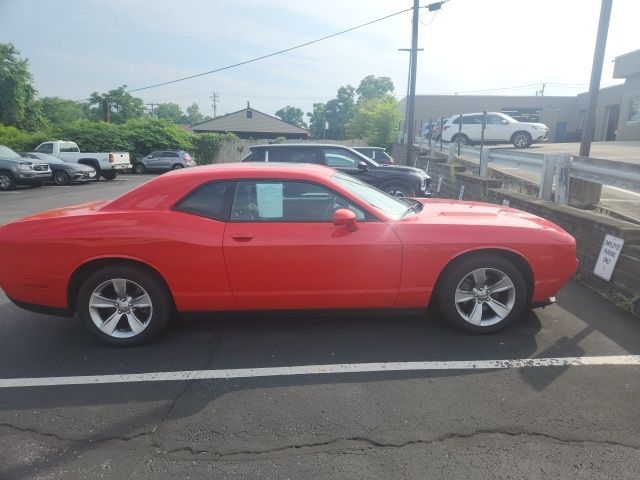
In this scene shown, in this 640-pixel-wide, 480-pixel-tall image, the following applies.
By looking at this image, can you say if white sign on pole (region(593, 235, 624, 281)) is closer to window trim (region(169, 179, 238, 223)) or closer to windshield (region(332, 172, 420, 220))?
windshield (region(332, 172, 420, 220))

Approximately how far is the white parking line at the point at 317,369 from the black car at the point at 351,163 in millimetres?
6469

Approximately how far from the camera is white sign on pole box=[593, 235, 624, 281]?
4757 mm

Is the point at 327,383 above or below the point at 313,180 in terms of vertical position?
below

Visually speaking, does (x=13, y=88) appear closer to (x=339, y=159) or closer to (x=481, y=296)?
(x=339, y=159)

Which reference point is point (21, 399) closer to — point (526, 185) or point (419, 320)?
point (419, 320)

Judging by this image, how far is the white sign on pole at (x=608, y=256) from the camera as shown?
476 cm

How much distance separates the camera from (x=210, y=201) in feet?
13.0

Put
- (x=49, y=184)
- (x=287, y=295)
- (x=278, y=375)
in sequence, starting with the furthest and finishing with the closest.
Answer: (x=49, y=184) < (x=287, y=295) < (x=278, y=375)

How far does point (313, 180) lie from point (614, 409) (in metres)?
2.70

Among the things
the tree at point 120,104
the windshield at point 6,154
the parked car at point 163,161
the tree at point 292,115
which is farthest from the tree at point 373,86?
the windshield at point 6,154

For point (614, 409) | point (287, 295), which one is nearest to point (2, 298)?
point (287, 295)

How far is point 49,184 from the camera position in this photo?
66.6 feet

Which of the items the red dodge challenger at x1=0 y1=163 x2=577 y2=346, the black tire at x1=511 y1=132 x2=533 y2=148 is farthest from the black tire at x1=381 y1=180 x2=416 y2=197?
the black tire at x1=511 y1=132 x2=533 y2=148

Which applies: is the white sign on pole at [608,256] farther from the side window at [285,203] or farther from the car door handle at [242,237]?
the car door handle at [242,237]
